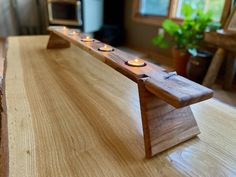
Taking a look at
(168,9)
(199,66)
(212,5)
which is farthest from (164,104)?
(168,9)

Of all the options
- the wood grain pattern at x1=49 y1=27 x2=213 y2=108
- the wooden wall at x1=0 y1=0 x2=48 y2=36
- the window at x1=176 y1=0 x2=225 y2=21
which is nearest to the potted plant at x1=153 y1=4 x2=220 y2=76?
the window at x1=176 y1=0 x2=225 y2=21

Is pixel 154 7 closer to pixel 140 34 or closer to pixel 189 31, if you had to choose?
pixel 140 34

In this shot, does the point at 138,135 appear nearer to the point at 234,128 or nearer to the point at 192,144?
the point at 192,144

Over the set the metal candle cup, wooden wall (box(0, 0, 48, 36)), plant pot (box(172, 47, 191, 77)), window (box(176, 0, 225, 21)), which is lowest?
plant pot (box(172, 47, 191, 77))

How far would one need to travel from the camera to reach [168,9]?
2723 mm

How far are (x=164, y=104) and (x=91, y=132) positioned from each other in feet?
0.72

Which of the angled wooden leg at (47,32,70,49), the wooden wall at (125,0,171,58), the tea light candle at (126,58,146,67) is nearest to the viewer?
the tea light candle at (126,58,146,67)

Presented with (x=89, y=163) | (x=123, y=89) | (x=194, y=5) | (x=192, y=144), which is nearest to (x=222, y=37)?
(x=194, y=5)

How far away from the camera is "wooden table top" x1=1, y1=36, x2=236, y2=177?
1.53ft

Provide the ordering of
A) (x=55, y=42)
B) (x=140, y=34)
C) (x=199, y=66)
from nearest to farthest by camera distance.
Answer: (x=55, y=42)
(x=199, y=66)
(x=140, y=34)

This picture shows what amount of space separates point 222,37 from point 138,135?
1.59m

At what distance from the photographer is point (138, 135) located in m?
0.58

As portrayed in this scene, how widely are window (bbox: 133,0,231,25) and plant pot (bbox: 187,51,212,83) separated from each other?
0.43 m

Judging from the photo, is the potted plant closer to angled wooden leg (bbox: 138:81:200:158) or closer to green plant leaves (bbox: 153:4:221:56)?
green plant leaves (bbox: 153:4:221:56)
